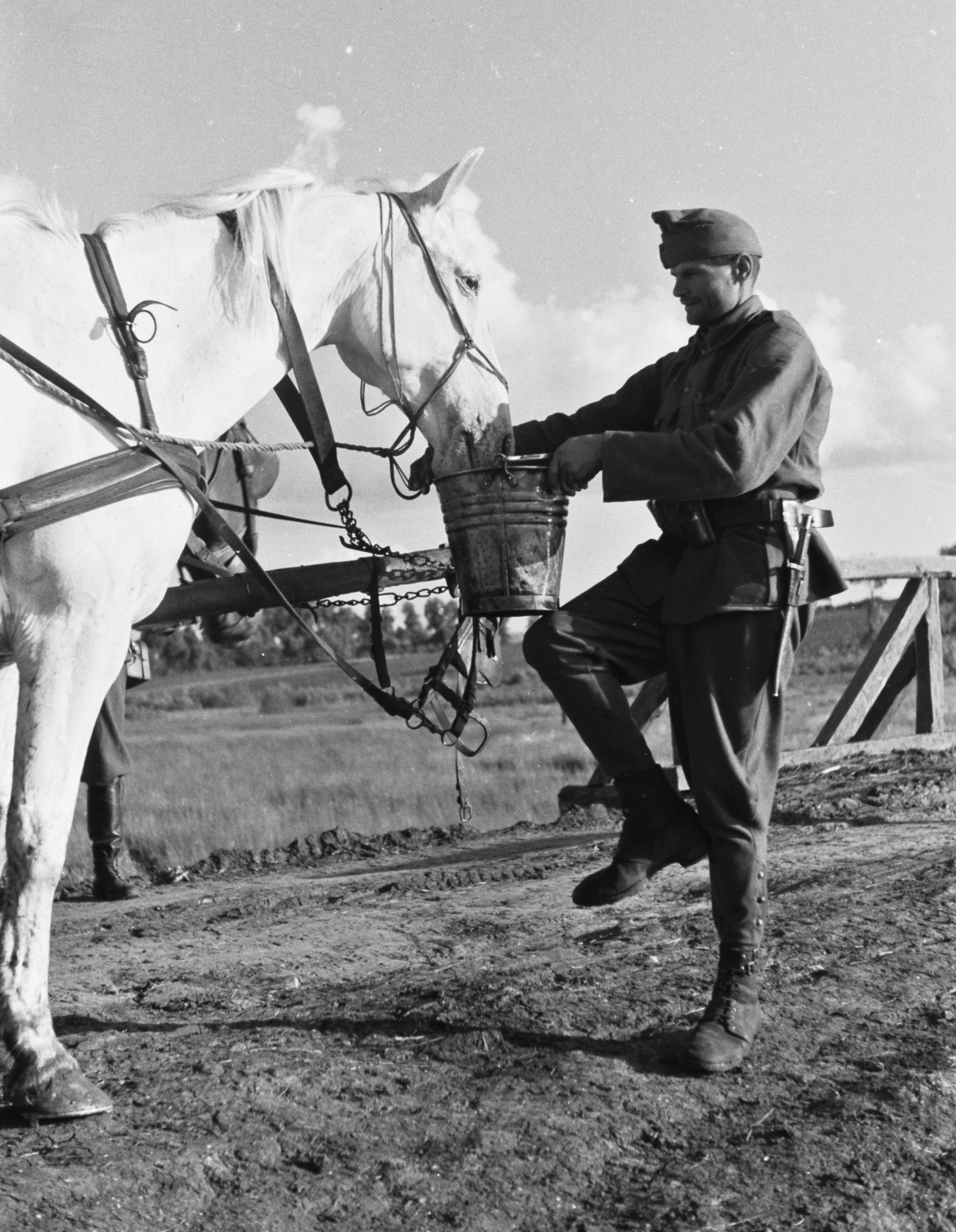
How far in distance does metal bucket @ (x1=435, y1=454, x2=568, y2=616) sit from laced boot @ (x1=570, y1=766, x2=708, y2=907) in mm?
640

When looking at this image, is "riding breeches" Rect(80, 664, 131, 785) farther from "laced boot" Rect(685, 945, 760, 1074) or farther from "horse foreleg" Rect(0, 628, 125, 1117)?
"laced boot" Rect(685, 945, 760, 1074)

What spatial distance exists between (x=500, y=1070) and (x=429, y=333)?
2.12 m

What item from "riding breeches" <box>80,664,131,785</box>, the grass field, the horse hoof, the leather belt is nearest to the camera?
the horse hoof

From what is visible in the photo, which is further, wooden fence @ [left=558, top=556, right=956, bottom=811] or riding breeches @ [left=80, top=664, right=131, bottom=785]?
wooden fence @ [left=558, top=556, right=956, bottom=811]

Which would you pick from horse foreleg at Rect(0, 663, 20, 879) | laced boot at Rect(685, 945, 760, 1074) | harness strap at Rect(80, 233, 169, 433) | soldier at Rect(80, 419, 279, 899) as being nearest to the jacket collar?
harness strap at Rect(80, 233, 169, 433)

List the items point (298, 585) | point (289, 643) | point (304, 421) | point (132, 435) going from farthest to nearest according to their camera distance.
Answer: point (289, 643) < point (298, 585) < point (304, 421) < point (132, 435)

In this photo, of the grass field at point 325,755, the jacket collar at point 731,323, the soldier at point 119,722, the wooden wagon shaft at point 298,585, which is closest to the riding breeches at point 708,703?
the jacket collar at point 731,323

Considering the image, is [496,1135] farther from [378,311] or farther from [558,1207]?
[378,311]

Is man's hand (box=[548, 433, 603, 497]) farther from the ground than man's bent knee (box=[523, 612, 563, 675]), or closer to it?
farther from the ground

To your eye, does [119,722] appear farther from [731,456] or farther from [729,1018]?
[731,456]

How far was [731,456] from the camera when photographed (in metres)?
3.53

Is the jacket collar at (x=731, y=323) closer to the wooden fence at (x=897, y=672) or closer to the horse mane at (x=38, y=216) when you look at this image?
the horse mane at (x=38, y=216)

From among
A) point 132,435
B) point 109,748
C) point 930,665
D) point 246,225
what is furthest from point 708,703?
point 930,665

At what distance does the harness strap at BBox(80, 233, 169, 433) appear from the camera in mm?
3537
